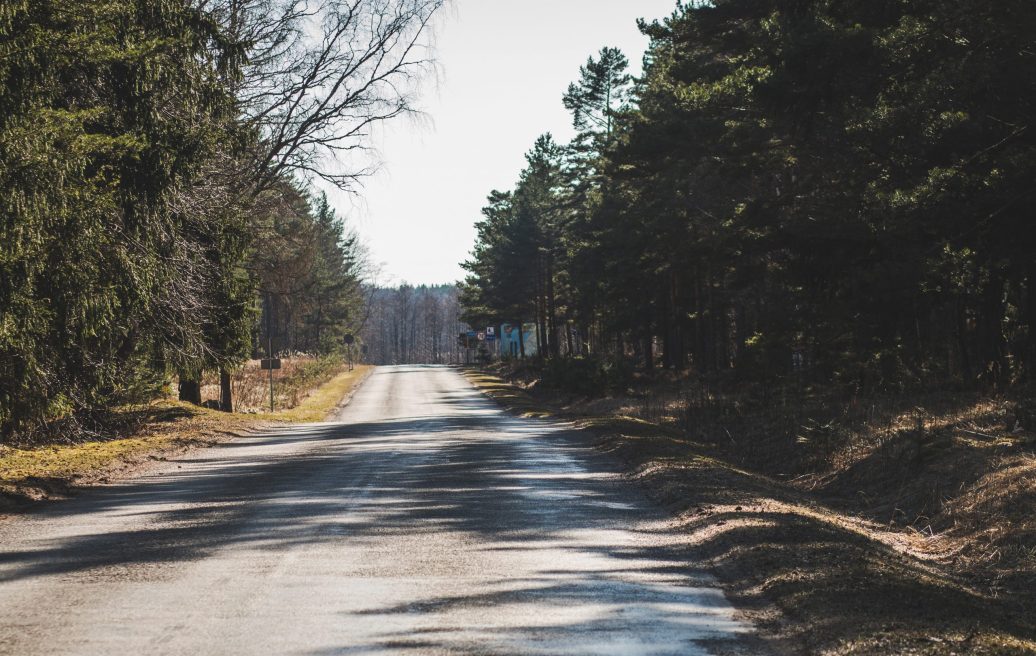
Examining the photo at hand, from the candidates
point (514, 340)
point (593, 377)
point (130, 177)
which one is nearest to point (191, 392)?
point (593, 377)

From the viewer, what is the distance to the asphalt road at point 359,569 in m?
6.56

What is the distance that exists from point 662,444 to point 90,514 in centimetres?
1106

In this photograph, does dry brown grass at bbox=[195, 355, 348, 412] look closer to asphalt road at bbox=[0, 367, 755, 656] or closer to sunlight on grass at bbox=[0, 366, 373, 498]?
sunlight on grass at bbox=[0, 366, 373, 498]

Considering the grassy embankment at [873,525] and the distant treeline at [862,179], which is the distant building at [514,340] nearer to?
the distant treeline at [862,179]

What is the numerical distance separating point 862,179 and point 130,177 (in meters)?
14.4

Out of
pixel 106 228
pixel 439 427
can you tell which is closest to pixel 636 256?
pixel 439 427

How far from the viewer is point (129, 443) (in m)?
21.8

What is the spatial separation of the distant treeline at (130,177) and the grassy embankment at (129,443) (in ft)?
2.28

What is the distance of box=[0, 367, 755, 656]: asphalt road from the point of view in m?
6.56

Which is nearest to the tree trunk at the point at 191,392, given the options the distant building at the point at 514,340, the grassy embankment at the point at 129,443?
the grassy embankment at the point at 129,443

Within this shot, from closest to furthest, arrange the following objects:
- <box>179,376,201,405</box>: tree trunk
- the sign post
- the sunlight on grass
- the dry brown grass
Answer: the sunlight on grass → <box>179,376,201,405</box>: tree trunk → the dry brown grass → the sign post

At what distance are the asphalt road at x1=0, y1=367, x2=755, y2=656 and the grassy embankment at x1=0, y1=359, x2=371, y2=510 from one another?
2.84 feet

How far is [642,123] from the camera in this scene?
3700 cm

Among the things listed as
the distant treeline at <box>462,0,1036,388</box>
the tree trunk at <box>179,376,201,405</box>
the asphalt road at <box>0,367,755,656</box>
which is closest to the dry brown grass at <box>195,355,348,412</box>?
the tree trunk at <box>179,376,201,405</box>
